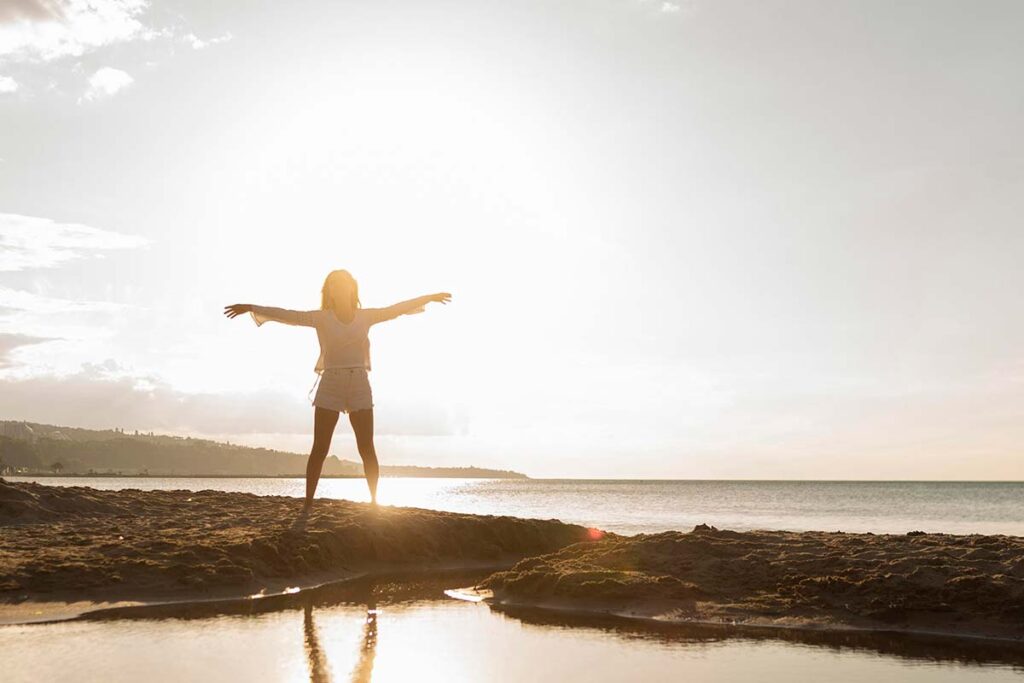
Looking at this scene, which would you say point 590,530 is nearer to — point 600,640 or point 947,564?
point 947,564

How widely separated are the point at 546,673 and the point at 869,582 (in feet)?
14.2

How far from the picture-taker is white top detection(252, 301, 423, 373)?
33.8 feet

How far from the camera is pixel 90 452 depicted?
172 m

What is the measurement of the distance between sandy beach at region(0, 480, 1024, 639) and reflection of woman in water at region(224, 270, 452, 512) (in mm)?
1212

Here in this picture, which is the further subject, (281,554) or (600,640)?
(281,554)

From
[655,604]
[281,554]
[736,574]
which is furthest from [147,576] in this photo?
[736,574]

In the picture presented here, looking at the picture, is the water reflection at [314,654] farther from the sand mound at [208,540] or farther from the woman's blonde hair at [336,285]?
the woman's blonde hair at [336,285]

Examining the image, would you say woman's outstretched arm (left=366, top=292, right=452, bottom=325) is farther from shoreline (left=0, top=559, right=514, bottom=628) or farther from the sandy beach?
shoreline (left=0, top=559, right=514, bottom=628)

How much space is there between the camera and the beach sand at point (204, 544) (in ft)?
23.8

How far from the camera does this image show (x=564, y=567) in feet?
28.8

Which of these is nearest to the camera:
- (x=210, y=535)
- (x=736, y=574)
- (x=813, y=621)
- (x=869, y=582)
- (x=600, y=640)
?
(x=600, y=640)

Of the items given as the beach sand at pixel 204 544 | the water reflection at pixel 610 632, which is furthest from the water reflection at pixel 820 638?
the beach sand at pixel 204 544

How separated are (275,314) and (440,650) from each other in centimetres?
595

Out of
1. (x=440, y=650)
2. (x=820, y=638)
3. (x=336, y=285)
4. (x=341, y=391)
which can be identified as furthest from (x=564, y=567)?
(x=336, y=285)
